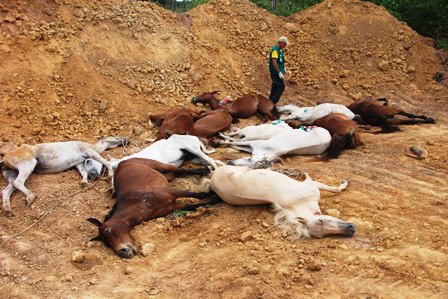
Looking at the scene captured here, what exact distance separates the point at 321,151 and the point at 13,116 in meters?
6.18

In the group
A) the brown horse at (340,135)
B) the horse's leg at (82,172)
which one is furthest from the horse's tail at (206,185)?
the brown horse at (340,135)

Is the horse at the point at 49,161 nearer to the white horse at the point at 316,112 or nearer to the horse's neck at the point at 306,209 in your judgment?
the horse's neck at the point at 306,209

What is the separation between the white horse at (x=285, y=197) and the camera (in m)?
4.91

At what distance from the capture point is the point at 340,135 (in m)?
7.81

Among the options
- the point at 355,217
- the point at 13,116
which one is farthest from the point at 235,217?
the point at 13,116

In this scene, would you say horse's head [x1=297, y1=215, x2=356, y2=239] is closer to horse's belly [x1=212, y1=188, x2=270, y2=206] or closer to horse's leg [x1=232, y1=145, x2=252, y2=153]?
horse's belly [x1=212, y1=188, x2=270, y2=206]

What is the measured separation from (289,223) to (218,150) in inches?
135

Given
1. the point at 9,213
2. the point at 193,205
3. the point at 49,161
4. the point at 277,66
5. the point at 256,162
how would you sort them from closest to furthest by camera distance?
1. the point at 193,205
2. the point at 9,213
3. the point at 256,162
4. the point at 49,161
5. the point at 277,66

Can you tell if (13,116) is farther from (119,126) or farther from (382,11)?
(382,11)

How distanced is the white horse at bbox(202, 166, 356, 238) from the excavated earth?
0.13 metres

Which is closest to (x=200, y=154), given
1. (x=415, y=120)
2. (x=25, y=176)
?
(x=25, y=176)

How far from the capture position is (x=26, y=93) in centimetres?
905

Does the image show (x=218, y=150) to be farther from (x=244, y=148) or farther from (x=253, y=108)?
(x=253, y=108)

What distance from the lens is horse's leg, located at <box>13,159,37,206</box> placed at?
650cm
